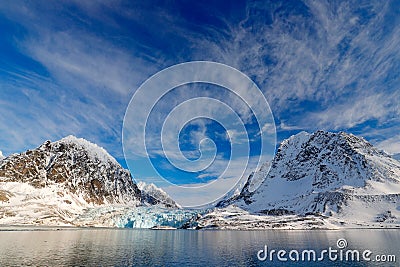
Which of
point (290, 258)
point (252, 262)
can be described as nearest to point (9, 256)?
point (252, 262)

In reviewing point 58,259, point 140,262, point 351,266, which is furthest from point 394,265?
point 58,259

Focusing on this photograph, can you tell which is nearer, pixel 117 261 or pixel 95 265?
pixel 95 265

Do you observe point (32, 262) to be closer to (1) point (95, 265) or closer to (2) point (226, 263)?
(1) point (95, 265)

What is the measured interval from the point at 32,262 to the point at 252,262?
165 ft

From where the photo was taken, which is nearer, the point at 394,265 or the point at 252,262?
the point at 394,265

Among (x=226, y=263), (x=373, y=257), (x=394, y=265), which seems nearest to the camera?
(x=394, y=265)

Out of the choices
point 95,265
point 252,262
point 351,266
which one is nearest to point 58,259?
point 95,265

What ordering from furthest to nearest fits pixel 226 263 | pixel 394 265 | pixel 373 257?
1. pixel 373 257
2. pixel 226 263
3. pixel 394 265

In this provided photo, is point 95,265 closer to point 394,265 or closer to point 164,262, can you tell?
point 164,262

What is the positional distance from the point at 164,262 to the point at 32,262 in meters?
29.5

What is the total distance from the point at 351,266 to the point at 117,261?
54114 millimetres

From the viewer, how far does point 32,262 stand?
204 feet

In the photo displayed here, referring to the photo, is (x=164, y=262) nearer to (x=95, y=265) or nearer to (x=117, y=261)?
(x=117, y=261)

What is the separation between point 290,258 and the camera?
73375mm
